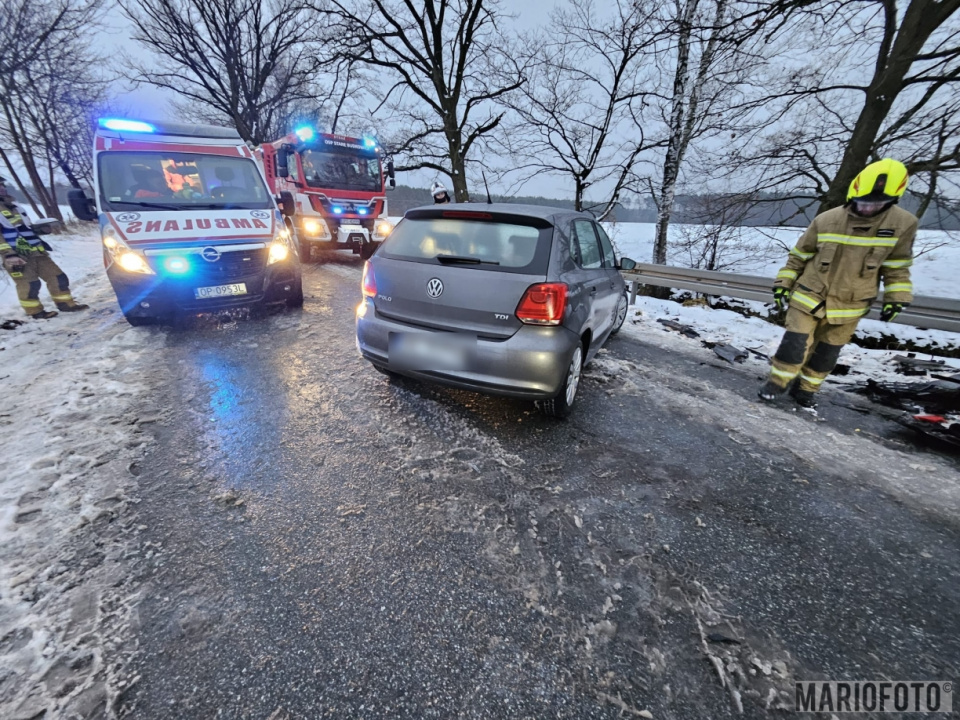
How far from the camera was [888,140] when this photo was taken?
6297 millimetres

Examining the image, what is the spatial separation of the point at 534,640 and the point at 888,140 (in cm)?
920

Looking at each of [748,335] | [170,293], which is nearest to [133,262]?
[170,293]

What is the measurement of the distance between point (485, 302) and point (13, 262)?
6.85m

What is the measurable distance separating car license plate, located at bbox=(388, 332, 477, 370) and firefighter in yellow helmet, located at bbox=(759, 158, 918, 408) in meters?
3.15

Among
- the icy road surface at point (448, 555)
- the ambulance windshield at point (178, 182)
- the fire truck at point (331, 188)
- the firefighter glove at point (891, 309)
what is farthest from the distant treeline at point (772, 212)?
the icy road surface at point (448, 555)

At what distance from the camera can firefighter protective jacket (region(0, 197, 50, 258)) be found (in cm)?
528

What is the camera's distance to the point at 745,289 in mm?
5965

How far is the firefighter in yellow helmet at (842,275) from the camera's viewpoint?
313cm

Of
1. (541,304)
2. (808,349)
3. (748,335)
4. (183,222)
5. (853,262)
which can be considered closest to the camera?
(541,304)

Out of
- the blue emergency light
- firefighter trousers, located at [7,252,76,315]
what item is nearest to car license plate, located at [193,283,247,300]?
the blue emergency light

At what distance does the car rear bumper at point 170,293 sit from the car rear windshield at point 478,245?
2.90 meters

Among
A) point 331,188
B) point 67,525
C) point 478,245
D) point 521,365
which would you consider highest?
point 331,188

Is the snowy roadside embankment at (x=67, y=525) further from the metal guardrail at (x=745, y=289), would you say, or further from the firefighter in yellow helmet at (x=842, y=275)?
the metal guardrail at (x=745, y=289)

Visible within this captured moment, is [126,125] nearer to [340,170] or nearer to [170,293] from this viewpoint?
[170,293]
